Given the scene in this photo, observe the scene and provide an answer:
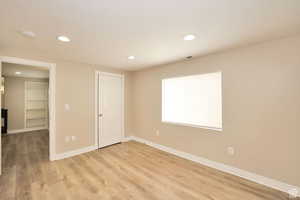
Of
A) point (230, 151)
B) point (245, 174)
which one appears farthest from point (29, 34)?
point (245, 174)

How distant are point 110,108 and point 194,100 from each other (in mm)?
2326

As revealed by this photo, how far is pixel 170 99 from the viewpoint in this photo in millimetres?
3723

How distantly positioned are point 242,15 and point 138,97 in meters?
3.27

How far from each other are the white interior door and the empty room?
43mm

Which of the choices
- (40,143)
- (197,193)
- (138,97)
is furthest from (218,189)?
(40,143)

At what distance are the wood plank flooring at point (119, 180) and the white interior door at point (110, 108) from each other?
27.4 inches

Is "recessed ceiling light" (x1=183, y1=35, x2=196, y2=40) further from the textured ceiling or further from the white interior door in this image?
the white interior door

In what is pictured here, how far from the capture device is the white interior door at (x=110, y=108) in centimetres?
379

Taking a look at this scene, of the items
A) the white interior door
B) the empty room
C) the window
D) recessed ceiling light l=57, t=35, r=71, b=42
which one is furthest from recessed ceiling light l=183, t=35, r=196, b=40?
the white interior door

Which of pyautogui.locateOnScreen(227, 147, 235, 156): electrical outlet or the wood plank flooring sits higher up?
pyautogui.locateOnScreen(227, 147, 235, 156): electrical outlet

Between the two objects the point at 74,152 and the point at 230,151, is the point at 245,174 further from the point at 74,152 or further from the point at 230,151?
the point at 74,152

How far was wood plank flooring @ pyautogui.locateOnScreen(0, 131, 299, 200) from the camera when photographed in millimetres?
1899

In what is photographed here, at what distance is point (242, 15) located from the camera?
Result: 4.80ft

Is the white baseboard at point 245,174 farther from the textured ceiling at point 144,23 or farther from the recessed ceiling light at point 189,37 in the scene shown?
the recessed ceiling light at point 189,37
